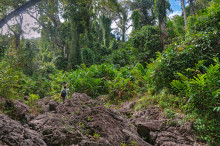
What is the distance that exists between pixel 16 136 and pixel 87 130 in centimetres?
139

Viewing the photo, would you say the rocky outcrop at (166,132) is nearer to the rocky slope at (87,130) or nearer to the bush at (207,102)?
the rocky slope at (87,130)

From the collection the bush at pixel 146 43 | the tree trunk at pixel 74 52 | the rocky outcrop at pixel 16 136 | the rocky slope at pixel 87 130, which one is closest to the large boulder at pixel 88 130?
the rocky slope at pixel 87 130

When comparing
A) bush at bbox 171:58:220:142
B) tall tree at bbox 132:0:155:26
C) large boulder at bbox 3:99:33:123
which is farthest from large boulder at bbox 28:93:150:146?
tall tree at bbox 132:0:155:26

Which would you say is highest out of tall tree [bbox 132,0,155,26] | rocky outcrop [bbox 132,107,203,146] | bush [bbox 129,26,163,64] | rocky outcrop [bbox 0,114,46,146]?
tall tree [bbox 132,0,155,26]

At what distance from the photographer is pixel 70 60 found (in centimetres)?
A: 1784

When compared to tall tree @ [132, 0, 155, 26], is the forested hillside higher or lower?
lower

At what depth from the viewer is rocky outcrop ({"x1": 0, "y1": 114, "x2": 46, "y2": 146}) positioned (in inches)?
100.0

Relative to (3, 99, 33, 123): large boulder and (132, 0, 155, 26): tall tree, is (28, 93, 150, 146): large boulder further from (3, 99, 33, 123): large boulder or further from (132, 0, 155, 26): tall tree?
(132, 0, 155, 26): tall tree

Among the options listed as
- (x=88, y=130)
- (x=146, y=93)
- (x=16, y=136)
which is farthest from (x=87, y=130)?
(x=146, y=93)

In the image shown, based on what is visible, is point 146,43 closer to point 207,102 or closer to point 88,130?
point 207,102

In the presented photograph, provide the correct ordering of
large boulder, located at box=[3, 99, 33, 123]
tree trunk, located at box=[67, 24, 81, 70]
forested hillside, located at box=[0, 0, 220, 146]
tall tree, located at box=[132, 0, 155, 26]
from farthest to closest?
tall tree, located at box=[132, 0, 155, 26], tree trunk, located at box=[67, 24, 81, 70], large boulder, located at box=[3, 99, 33, 123], forested hillside, located at box=[0, 0, 220, 146]

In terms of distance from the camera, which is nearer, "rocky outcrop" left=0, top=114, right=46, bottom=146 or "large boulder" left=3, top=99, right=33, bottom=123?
"rocky outcrop" left=0, top=114, right=46, bottom=146

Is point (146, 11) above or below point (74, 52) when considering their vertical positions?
above

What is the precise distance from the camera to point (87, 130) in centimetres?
349
